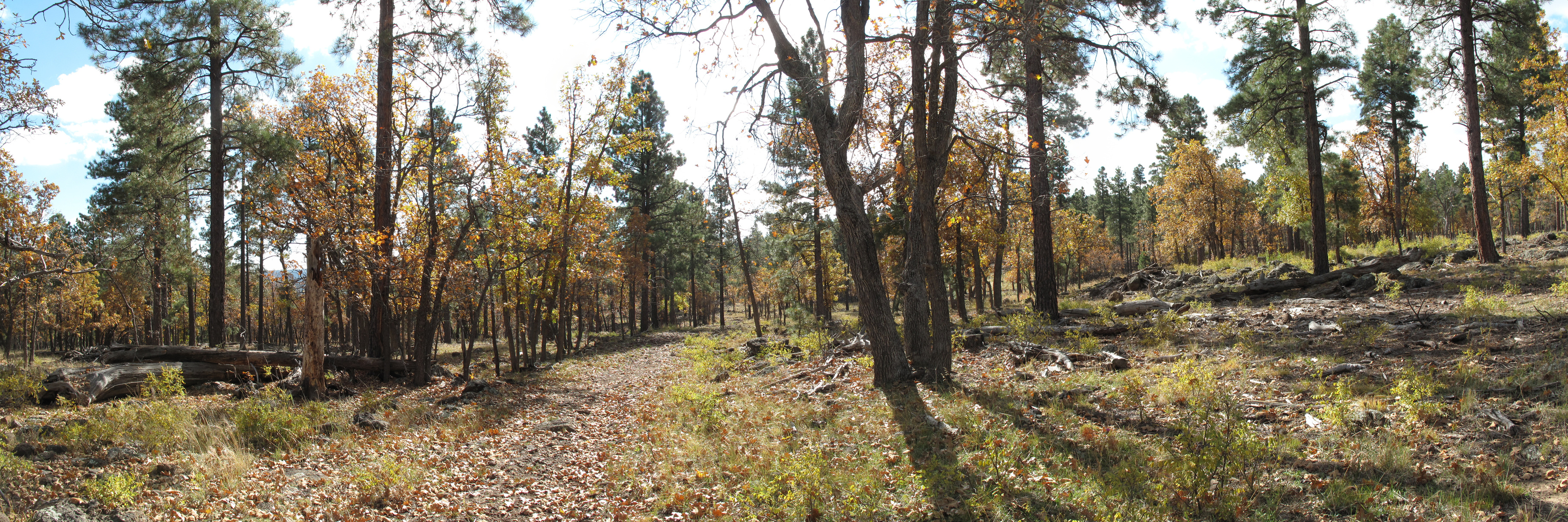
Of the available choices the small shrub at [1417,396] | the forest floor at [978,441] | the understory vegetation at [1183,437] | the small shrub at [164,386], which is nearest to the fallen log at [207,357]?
the forest floor at [978,441]

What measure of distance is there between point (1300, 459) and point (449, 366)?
20.7 metres

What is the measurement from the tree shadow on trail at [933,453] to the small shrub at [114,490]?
6.80 meters

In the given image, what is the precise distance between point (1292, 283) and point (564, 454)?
52.2 feet

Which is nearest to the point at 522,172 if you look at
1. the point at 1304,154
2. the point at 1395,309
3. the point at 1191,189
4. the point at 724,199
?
the point at 724,199

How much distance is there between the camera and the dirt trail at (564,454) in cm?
630

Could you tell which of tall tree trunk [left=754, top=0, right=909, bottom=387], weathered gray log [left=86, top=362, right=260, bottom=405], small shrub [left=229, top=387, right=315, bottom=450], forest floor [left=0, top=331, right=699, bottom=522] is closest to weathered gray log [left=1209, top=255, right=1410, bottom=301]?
tall tree trunk [left=754, top=0, right=909, bottom=387]

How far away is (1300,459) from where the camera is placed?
5109mm

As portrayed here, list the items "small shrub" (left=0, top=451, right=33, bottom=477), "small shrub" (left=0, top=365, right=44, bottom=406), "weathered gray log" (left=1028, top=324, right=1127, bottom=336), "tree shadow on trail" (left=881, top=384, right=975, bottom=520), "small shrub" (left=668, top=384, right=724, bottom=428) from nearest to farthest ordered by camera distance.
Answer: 1. "tree shadow on trail" (left=881, top=384, right=975, bottom=520)
2. "small shrub" (left=0, top=451, right=33, bottom=477)
3. "small shrub" (left=668, top=384, right=724, bottom=428)
4. "small shrub" (left=0, top=365, right=44, bottom=406)
5. "weathered gray log" (left=1028, top=324, right=1127, bottom=336)

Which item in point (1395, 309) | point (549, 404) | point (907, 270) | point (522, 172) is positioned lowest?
point (549, 404)

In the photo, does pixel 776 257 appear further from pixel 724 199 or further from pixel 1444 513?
pixel 1444 513

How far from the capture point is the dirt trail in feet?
20.7

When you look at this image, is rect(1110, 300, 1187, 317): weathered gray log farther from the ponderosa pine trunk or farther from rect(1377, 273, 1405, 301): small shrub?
Result: the ponderosa pine trunk

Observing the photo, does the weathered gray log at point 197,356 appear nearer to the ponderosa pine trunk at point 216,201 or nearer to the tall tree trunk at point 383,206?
the tall tree trunk at point 383,206

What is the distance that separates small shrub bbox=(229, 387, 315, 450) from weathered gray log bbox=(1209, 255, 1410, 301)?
1756cm
